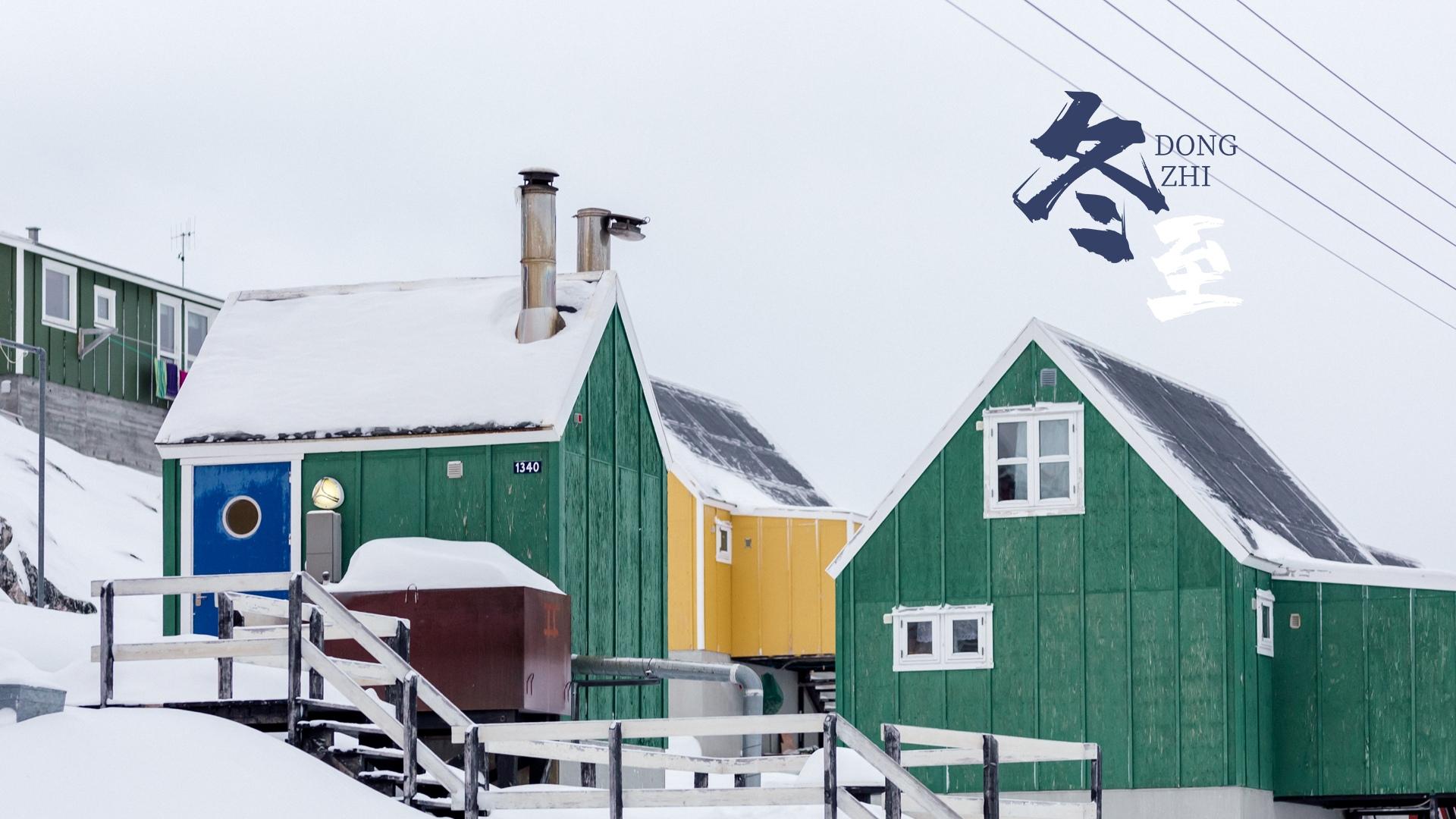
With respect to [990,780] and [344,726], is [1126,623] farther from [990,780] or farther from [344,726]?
[344,726]

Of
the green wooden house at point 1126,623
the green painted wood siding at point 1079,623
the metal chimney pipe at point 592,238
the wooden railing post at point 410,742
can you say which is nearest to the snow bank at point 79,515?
the metal chimney pipe at point 592,238

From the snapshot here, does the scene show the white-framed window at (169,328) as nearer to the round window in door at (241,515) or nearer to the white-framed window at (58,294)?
the white-framed window at (58,294)

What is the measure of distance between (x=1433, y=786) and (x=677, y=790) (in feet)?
48.0

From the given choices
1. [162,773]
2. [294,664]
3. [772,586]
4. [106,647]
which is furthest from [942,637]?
[162,773]

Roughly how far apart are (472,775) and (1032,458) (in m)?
14.1

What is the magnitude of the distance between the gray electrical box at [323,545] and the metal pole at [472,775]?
356 inches

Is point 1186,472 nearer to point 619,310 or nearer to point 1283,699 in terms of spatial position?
point 1283,699

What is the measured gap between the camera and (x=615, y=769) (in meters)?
15.7

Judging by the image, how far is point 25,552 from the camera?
45.3 m

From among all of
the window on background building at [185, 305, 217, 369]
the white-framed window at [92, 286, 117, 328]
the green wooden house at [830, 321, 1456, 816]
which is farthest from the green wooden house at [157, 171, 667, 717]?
the window on background building at [185, 305, 217, 369]

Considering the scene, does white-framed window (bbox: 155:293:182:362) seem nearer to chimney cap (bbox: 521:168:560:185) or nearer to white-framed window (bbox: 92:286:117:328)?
white-framed window (bbox: 92:286:117:328)

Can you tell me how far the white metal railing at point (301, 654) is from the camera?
16547 millimetres

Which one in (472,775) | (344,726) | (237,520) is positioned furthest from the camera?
(237,520)

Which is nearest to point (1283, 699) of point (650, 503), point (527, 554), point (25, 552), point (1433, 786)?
point (1433, 786)
